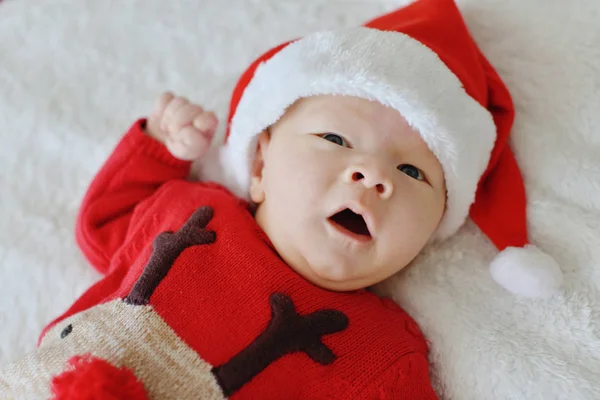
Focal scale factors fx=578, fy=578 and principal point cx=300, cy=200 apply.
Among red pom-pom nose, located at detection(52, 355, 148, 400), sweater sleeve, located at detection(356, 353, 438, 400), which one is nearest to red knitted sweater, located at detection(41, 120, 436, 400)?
sweater sleeve, located at detection(356, 353, 438, 400)

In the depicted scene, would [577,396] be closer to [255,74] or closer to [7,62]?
[255,74]

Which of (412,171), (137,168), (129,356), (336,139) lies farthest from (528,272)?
(137,168)

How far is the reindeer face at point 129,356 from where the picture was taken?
A: 692mm

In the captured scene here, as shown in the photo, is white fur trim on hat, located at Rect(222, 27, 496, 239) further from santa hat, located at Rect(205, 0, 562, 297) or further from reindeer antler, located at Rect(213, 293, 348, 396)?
reindeer antler, located at Rect(213, 293, 348, 396)

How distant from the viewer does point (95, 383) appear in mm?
619

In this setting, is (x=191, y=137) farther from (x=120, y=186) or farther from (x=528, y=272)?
(x=528, y=272)

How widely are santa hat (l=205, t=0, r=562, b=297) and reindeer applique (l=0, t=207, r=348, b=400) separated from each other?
253 mm

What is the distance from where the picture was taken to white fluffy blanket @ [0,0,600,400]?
0.82 meters

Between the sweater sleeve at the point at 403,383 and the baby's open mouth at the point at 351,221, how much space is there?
0.61 feet

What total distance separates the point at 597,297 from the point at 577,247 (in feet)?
0.25

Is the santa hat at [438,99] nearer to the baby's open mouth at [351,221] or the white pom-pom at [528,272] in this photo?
the white pom-pom at [528,272]

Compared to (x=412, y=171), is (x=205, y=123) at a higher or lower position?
higher

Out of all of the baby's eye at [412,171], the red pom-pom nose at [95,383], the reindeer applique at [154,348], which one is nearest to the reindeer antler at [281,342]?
the reindeer applique at [154,348]

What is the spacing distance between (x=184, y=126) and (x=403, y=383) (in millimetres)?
542
